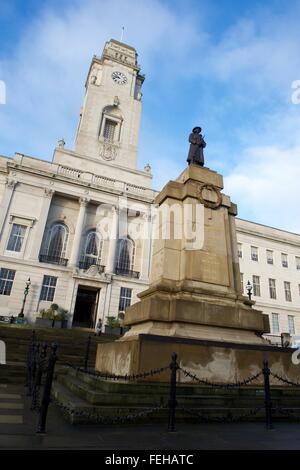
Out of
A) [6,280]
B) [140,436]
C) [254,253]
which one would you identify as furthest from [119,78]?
[140,436]

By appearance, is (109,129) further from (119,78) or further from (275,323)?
(275,323)

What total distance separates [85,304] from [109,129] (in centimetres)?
2468

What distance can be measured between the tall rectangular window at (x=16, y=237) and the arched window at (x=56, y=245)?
237 centimetres

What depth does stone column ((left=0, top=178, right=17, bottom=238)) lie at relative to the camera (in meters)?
29.1

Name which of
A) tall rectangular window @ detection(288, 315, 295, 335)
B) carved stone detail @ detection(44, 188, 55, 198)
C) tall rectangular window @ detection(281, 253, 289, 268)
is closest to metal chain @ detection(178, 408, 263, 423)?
carved stone detail @ detection(44, 188, 55, 198)

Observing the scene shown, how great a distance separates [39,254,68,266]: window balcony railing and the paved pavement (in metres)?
26.0

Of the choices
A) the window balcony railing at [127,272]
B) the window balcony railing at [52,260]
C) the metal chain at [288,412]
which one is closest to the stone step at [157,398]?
the metal chain at [288,412]

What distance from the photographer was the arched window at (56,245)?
3056 cm

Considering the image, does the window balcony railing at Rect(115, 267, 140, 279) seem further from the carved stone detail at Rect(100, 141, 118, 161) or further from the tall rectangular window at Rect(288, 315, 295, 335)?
the tall rectangular window at Rect(288, 315, 295, 335)

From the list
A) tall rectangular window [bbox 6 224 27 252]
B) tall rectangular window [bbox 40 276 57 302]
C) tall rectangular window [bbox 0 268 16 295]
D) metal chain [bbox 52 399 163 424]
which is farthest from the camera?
tall rectangular window [bbox 6 224 27 252]

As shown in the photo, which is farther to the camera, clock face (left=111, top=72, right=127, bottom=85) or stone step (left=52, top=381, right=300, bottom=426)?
clock face (left=111, top=72, right=127, bottom=85)

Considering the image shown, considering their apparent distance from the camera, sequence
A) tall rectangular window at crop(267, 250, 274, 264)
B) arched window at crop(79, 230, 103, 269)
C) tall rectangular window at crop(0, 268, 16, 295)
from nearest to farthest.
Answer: tall rectangular window at crop(0, 268, 16, 295)
arched window at crop(79, 230, 103, 269)
tall rectangular window at crop(267, 250, 274, 264)

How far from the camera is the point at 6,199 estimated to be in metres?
29.7
